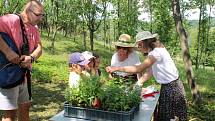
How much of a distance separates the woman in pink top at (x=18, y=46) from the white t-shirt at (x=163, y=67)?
5.62 feet

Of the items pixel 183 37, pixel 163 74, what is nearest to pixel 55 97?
pixel 183 37

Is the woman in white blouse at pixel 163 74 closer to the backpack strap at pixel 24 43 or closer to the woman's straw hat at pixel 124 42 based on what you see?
the woman's straw hat at pixel 124 42

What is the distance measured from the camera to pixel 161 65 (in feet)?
16.5

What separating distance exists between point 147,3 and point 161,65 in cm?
3954

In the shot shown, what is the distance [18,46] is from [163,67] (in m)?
2.18

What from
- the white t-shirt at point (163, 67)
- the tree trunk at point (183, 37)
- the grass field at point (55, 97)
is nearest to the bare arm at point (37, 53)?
the white t-shirt at point (163, 67)

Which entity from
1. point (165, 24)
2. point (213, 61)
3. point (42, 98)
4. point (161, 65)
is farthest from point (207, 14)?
point (161, 65)

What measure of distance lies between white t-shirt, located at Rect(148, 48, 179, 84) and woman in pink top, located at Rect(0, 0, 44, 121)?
1713 mm

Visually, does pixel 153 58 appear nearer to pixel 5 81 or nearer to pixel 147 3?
pixel 5 81

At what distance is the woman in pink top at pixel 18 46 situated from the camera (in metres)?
3.78

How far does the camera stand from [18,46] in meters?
3.90

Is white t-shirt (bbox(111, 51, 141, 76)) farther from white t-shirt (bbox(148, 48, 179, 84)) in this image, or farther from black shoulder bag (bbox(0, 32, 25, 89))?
black shoulder bag (bbox(0, 32, 25, 89))

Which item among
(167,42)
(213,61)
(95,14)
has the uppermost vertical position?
(95,14)

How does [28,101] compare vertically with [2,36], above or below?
below
